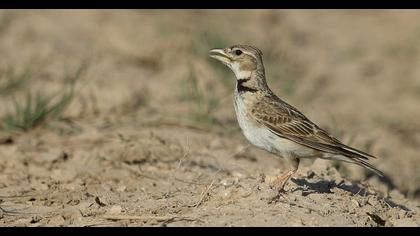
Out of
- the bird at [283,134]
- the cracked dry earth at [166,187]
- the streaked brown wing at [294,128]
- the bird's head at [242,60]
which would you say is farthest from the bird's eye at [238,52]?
the cracked dry earth at [166,187]

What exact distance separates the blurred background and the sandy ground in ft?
0.09

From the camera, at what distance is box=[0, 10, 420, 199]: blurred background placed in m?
8.41

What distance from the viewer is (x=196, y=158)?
25.1 ft

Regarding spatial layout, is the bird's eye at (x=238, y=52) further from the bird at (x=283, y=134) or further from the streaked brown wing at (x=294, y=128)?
the streaked brown wing at (x=294, y=128)

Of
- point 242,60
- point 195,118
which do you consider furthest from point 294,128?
point 195,118

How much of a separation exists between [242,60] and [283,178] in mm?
1287

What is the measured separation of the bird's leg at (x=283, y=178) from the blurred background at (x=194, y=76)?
150 centimetres

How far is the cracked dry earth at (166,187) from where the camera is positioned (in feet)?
18.5

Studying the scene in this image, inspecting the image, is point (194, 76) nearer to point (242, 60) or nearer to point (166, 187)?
point (242, 60)

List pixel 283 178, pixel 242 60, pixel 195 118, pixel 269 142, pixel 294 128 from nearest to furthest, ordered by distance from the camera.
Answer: pixel 283 178 < pixel 269 142 < pixel 294 128 < pixel 242 60 < pixel 195 118

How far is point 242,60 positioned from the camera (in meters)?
7.09
